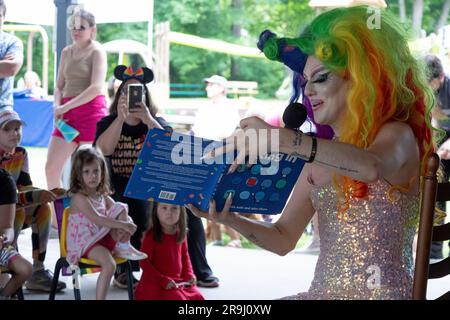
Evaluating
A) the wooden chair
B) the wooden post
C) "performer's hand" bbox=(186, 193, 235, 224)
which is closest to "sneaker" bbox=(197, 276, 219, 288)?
"performer's hand" bbox=(186, 193, 235, 224)

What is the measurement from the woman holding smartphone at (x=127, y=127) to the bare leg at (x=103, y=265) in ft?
2.41

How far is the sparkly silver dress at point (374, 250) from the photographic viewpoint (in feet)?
7.09

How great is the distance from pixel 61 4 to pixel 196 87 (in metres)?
10.8

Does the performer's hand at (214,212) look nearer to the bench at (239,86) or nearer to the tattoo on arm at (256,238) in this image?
the tattoo on arm at (256,238)

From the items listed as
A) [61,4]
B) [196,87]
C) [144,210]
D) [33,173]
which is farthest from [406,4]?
[144,210]

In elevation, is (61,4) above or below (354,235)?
above

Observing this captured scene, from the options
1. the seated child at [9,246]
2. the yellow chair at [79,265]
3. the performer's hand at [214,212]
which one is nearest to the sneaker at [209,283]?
the yellow chair at [79,265]

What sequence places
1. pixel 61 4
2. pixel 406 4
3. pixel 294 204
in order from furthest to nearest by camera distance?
pixel 406 4 < pixel 61 4 < pixel 294 204

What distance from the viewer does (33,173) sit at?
10469 mm

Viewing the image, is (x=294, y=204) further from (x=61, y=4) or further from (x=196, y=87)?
(x=196, y=87)

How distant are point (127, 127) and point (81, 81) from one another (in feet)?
3.03

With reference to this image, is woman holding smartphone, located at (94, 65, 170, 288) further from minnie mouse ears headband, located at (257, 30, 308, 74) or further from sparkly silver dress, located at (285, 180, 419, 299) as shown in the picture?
sparkly silver dress, located at (285, 180, 419, 299)

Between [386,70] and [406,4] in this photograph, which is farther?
[406,4]
